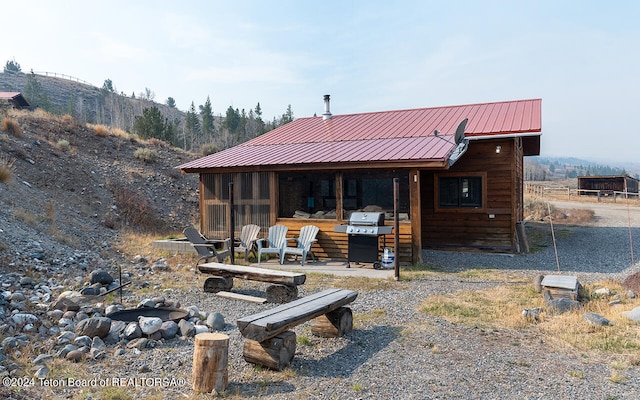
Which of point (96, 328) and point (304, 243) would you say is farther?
point (304, 243)

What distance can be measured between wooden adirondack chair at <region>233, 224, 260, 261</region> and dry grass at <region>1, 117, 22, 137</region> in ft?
38.8

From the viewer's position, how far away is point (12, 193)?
12086 mm

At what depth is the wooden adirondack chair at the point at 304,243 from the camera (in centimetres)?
989

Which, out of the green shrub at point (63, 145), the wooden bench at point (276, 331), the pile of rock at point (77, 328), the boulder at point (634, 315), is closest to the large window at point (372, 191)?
the boulder at point (634, 315)

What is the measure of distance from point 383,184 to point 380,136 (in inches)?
79.6

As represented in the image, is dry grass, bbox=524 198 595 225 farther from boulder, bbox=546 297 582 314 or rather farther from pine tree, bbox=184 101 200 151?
pine tree, bbox=184 101 200 151

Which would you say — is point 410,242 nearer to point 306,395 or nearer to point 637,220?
point 306,395

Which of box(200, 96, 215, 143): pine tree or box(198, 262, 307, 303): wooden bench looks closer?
box(198, 262, 307, 303): wooden bench

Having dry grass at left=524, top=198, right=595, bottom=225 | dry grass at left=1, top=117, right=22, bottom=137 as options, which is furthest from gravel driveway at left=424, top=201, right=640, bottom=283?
dry grass at left=1, top=117, right=22, bottom=137

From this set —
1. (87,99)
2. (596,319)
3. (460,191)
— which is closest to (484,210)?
(460,191)

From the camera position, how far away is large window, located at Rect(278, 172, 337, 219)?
36.9 ft

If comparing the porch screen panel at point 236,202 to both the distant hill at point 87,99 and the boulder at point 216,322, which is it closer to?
the boulder at point 216,322

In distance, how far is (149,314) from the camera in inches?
222

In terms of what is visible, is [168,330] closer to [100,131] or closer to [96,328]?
[96,328]
